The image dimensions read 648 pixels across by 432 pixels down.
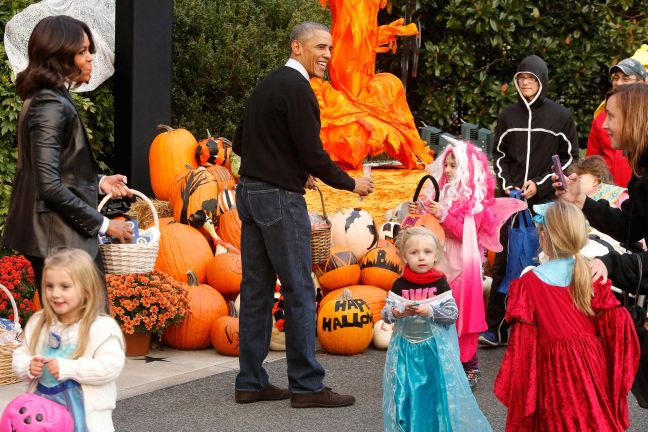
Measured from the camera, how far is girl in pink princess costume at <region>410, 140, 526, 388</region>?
249 inches

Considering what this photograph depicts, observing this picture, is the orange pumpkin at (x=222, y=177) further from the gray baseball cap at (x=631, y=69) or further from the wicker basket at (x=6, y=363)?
the gray baseball cap at (x=631, y=69)

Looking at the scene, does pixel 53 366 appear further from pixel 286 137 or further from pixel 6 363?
pixel 6 363

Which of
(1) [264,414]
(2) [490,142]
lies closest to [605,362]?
(1) [264,414]

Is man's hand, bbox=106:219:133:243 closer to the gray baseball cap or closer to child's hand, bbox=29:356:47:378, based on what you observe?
child's hand, bbox=29:356:47:378

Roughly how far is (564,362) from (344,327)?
2.70 m

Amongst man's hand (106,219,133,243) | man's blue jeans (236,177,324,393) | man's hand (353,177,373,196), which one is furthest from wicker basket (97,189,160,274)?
man's hand (106,219,133,243)

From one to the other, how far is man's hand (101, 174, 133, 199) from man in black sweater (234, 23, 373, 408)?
1.04 metres

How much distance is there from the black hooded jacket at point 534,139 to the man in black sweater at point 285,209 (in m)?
2.21

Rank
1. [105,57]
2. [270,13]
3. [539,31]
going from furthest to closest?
[539,31] < [270,13] < [105,57]

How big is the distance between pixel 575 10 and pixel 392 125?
412cm

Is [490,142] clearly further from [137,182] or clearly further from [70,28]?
[70,28]

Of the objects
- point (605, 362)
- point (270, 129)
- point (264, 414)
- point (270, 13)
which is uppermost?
point (270, 13)

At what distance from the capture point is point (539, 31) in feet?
43.9

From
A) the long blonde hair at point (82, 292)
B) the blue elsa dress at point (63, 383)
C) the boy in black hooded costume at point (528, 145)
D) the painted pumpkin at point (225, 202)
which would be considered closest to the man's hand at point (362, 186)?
the boy in black hooded costume at point (528, 145)
